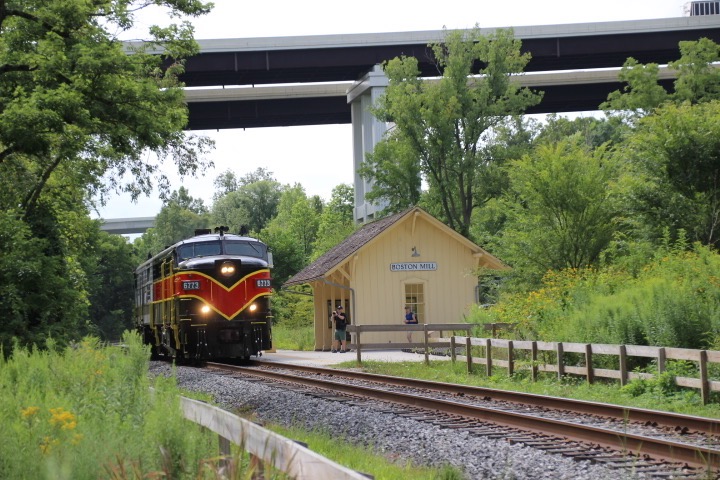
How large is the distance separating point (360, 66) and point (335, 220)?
2990 cm

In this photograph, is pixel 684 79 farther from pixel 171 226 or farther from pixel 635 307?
pixel 171 226

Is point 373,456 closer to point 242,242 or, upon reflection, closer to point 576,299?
point 576,299

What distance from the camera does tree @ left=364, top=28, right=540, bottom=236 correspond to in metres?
47.5

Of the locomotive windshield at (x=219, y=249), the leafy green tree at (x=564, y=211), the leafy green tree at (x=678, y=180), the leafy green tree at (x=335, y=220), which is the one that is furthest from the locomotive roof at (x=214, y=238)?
the leafy green tree at (x=335, y=220)

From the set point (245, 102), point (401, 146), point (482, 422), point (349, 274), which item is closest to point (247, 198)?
point (245, 102)

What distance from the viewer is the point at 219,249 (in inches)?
1040

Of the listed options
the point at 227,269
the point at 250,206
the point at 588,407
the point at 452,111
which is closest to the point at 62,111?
the point at 227,269

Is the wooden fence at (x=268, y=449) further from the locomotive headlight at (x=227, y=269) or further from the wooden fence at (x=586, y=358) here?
the locomotive headlight at (x=227, y=269)

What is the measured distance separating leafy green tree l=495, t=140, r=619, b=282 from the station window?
5648 mm

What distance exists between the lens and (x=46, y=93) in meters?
18.0

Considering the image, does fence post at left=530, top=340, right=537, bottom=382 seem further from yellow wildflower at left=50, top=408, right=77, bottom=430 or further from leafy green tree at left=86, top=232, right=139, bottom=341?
leafy green tree at left=86, top=232, right=139, bottom=341

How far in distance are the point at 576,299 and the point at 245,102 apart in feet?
133

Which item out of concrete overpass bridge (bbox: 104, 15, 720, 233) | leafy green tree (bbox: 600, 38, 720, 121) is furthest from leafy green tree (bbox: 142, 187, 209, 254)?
leafy green tree (bbox: 600, 38, 720, 121)

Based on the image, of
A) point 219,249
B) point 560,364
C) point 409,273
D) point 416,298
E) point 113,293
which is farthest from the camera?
point 113,293
